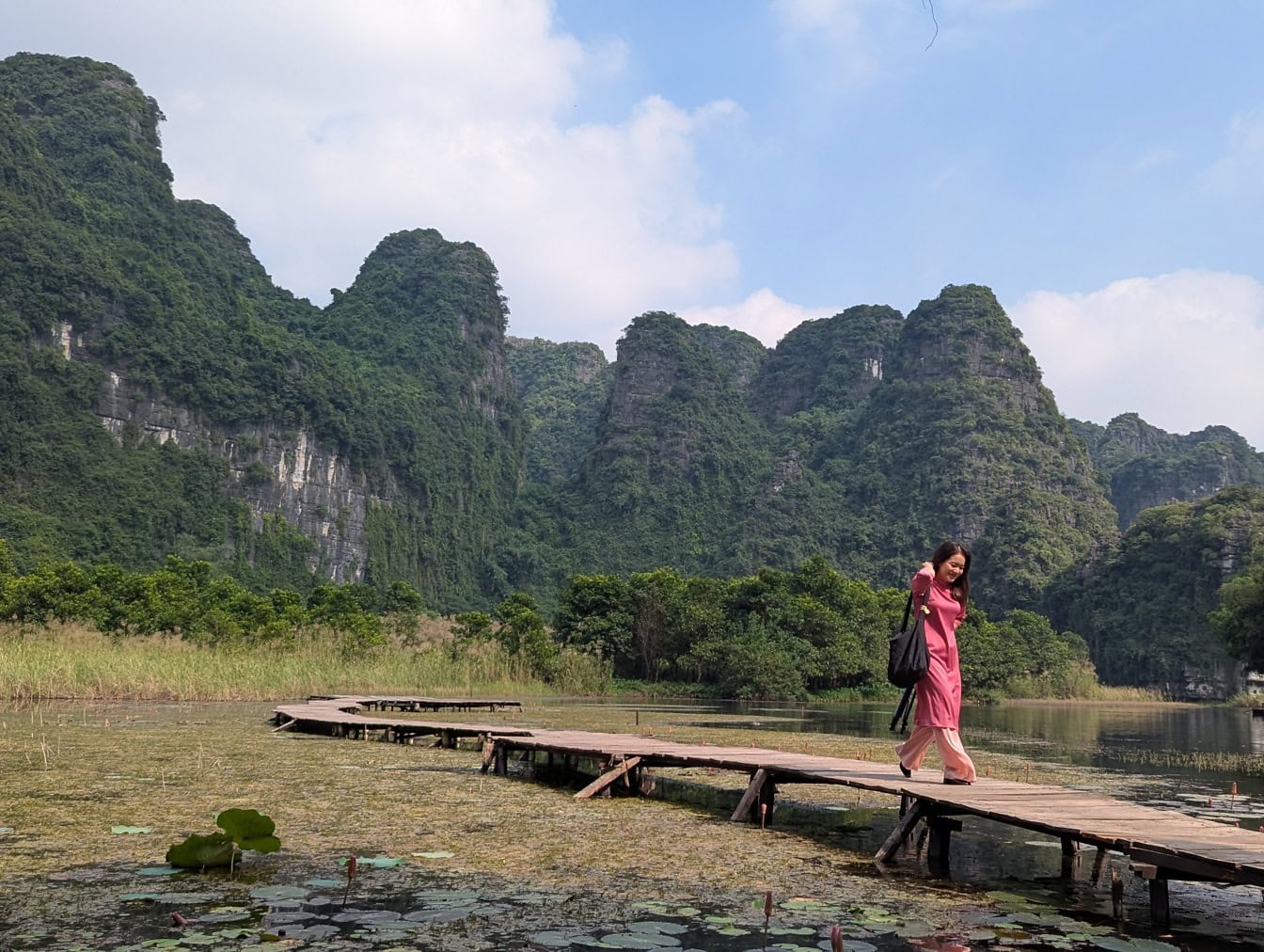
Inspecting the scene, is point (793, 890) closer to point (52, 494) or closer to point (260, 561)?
point (52, 494)

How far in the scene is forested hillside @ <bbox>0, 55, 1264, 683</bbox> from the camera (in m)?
60.2

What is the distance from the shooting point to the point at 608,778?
365 inches

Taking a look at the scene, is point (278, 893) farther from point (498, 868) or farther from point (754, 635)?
point (754, 635)

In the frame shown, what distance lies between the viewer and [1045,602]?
Result: 70.6 meters

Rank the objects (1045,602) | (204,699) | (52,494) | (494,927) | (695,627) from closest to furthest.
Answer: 1. (494,927)
2. (204,699)
3. (695,627)
4. (52,494)
5. (1045,602)

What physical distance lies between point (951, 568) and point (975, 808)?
163cm

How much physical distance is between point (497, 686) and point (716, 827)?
21.6 metres

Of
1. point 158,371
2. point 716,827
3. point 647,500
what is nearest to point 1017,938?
point 716,827

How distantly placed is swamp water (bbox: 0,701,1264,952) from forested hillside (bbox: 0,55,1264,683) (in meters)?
46.9

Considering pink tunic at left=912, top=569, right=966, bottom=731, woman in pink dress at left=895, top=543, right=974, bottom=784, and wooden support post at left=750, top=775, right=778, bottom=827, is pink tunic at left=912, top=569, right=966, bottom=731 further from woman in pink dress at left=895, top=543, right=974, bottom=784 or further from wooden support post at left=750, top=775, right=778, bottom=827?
wooden support post at left=750, top=775, right=778, bottom=827

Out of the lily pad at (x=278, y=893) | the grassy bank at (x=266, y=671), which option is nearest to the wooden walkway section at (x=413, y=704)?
the grassy bank at (x=266, y=671)

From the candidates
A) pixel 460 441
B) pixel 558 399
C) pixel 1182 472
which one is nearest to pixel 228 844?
pixel 460 441

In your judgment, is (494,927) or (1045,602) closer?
(494,927)

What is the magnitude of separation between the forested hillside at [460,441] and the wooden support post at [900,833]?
51207 millimetres
